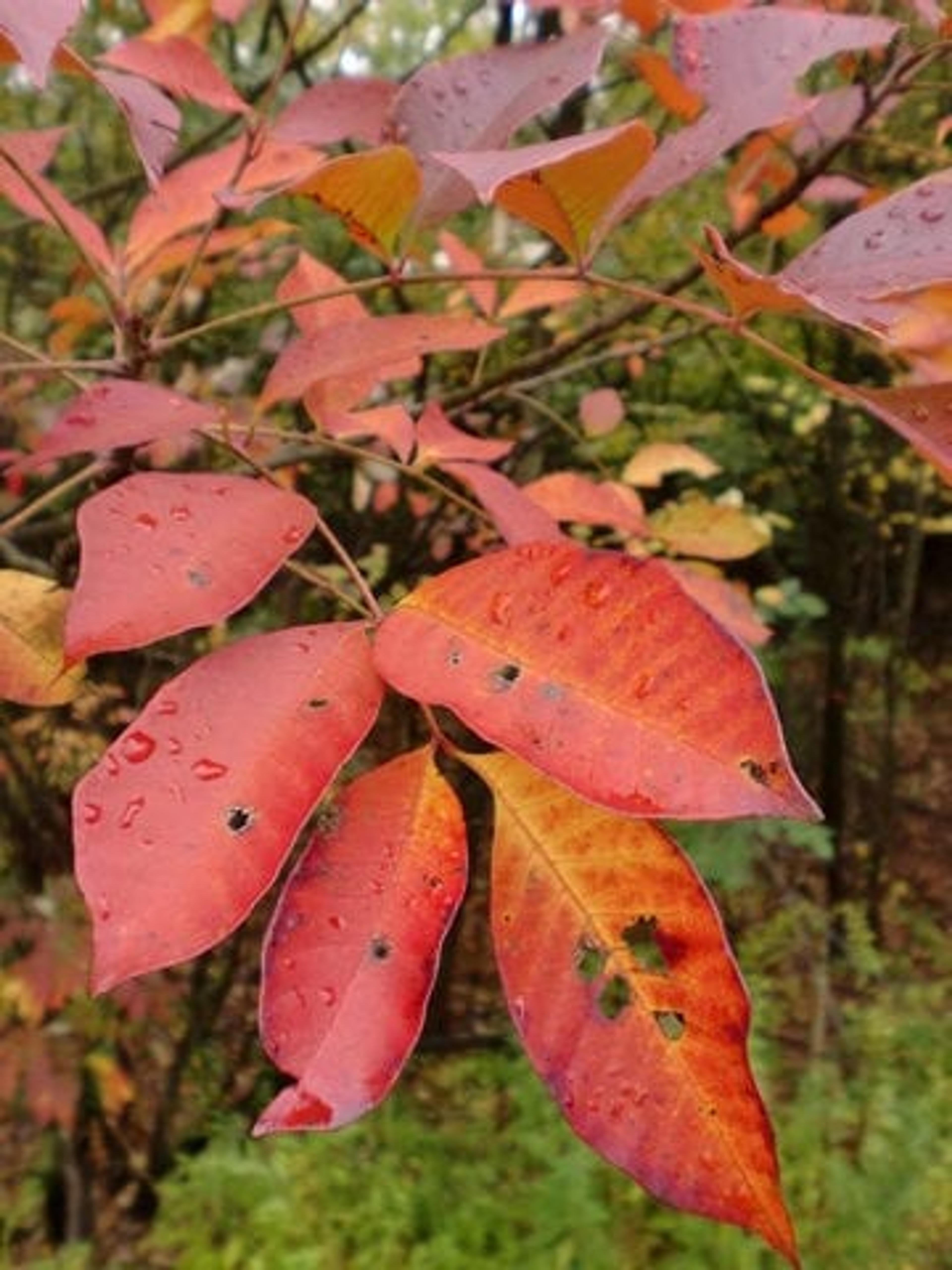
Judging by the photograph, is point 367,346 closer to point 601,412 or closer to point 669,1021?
point 669,1021

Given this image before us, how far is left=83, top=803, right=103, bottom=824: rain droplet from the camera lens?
0.37m

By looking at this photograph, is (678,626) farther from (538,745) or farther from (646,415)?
(646,415)

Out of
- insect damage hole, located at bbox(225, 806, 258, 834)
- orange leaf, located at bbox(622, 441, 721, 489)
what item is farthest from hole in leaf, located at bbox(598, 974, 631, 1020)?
→ orange leaf, located at bbox(622, 441, 721, 489)

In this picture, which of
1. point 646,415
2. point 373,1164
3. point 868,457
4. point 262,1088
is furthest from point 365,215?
point 868,457

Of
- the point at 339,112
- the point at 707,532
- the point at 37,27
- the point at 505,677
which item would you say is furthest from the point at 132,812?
the point at 707,532

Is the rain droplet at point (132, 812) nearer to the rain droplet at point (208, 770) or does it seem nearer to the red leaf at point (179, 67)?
the rain droplet at point (208, 770)

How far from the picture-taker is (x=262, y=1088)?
280cm

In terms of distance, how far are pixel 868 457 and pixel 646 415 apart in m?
1.05

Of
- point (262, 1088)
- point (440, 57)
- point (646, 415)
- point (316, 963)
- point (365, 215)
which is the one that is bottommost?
point (262, 1088)

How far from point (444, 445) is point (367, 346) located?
14cm

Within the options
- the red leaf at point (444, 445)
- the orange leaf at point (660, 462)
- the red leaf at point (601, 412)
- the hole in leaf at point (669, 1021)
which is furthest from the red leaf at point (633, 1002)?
the red leaf at point (601, 412)

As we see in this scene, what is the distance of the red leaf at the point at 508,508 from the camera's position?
1.98 ft

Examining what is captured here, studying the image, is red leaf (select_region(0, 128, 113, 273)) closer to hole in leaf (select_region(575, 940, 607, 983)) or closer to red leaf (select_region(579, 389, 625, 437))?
hole in leaf (select_region(575, 940, 607, 983))

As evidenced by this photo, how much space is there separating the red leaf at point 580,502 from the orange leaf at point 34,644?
339 millimetres
